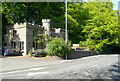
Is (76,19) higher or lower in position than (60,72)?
higher

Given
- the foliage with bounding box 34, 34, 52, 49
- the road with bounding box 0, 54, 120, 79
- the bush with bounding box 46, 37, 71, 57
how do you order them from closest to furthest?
the road with bounding box 0, 54, 120, 79
the bush with bounding box 46, 37, 71, 57
the foliage with bounding box 34, 34, 52, 49

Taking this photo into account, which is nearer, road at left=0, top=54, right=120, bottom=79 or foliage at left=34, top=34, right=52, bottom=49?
road at left=0, top=54, right=120, bottom=79

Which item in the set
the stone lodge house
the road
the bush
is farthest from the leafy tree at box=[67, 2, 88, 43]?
the road

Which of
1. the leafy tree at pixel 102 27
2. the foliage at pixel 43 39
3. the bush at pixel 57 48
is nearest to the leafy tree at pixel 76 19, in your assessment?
the leafy tree at pixel 102 27

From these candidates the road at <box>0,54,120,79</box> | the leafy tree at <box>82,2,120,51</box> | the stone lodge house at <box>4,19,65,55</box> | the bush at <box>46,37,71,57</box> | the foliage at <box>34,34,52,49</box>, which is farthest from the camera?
the leafy tree at <box>82,2,120,51</box>

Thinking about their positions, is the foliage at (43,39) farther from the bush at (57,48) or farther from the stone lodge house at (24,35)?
the bush at (57,48)

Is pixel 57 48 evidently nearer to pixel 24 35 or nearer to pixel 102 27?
pixel 24 35

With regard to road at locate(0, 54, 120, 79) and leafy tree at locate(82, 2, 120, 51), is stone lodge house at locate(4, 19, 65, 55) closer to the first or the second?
road at locate(0, 54, 120, 79)

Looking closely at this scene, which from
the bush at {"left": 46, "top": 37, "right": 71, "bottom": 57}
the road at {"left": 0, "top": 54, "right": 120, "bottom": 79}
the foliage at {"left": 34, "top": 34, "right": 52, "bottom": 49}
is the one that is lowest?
the road at {"left": 0, "top": 54, "right": 120, "bottom": 79}

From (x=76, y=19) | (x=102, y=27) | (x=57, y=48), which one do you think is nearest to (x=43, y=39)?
(x=57, y=48)

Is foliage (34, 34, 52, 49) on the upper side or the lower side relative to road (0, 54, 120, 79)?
upper

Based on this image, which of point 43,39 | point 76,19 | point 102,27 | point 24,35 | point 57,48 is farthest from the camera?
point 76,19

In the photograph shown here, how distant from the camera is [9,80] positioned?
714 centimetres

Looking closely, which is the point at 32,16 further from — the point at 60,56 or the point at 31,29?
the point at 60,56
